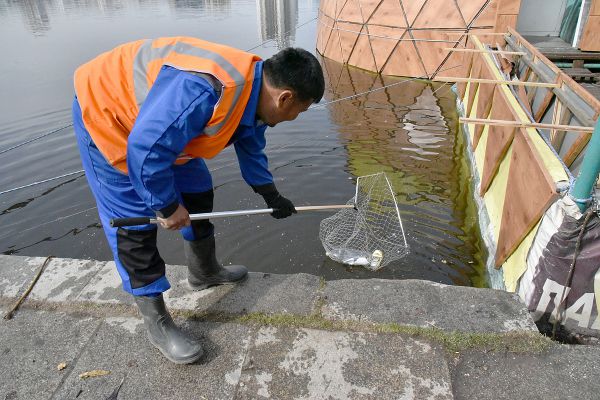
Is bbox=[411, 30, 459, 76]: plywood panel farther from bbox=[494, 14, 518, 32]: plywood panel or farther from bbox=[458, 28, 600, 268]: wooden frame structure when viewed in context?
bbox=[458, 28, 600, 268]: wooden frame structure

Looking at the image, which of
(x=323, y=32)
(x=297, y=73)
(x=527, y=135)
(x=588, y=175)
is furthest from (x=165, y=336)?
(x=323, y=32)

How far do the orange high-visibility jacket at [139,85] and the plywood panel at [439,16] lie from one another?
40.6ft

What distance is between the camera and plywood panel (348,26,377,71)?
14617 mm

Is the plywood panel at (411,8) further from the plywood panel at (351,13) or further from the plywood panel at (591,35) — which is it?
the plywood panel at (591,35)

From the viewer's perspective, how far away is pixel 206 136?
2105 mm

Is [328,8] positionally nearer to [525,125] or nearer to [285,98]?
[525,125]

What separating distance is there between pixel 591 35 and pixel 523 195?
24.2ft

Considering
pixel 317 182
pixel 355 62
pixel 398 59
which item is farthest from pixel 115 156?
pixel 355 62

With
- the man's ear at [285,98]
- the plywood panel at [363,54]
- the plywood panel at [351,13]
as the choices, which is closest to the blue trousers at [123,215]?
the man's ear at [285,98]

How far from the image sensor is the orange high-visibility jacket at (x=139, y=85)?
199 centimetres

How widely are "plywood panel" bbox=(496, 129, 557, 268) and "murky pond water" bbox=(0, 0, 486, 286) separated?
3.68ft

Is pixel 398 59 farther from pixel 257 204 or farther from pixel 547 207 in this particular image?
pixel 547 207

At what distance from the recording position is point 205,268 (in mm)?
3080

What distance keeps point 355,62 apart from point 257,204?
35.6ft
